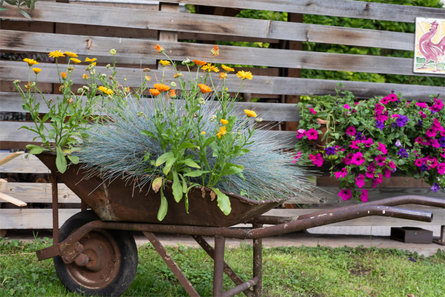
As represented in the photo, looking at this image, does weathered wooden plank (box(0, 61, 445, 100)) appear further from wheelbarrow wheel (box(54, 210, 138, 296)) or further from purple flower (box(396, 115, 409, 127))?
wheelbarrow wheel (box(54, 210, 138, 296))

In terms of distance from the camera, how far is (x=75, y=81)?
13.5 feet

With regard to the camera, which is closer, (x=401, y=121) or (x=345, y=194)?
(x=401, y=121)

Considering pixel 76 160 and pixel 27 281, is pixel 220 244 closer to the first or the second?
pixel 76 160

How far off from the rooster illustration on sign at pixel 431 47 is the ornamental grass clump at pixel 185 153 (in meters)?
2.47

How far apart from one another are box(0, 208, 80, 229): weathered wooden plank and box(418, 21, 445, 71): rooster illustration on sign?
3226 mm

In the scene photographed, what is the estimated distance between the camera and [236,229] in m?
2.43

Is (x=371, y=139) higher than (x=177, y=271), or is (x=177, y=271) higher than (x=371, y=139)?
(x=371, y=139)

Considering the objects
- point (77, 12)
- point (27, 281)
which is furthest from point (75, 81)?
point (27, 281)

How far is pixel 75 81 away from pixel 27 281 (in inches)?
64.1

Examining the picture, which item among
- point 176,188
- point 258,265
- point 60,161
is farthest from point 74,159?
point 258,265

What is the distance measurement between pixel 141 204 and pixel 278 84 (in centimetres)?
220

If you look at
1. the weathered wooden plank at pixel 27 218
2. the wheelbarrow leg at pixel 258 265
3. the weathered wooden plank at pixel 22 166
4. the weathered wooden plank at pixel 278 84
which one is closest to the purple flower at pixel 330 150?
the weathered wooden plank at pixel 278 84

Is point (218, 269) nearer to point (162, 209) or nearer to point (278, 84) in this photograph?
point (162, 209)

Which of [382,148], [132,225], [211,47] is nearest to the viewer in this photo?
[132,225]
